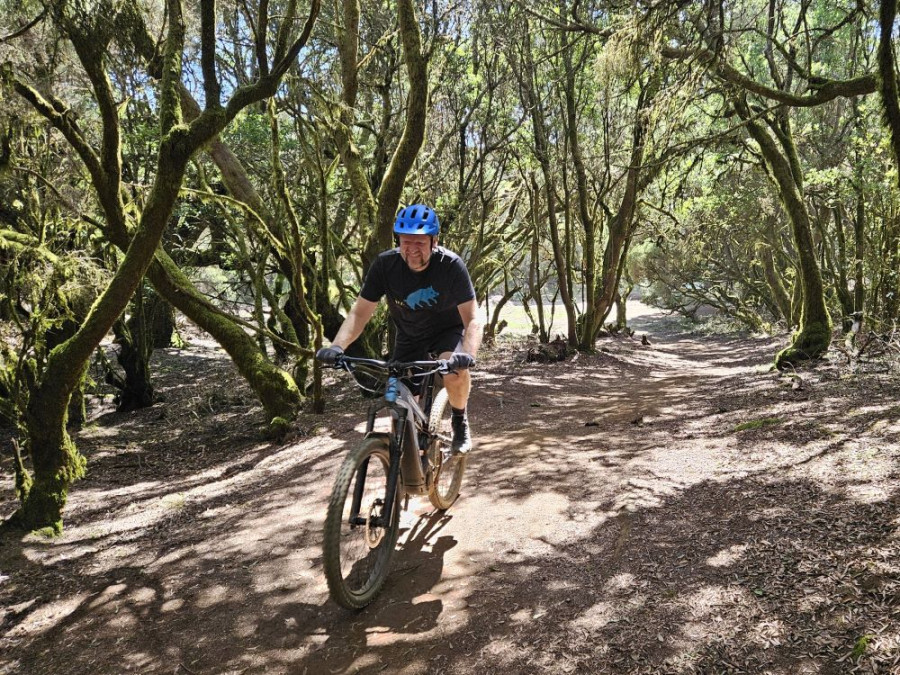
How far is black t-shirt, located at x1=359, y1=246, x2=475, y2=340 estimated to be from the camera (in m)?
4.07

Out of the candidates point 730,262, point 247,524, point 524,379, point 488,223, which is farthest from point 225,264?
point 730,262

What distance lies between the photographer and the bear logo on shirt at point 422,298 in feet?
13.4

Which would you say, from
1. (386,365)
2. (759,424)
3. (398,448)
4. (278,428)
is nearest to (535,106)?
(278,428)

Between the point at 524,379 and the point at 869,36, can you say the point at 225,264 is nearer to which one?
the point at 524,379

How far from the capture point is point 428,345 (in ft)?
14.0

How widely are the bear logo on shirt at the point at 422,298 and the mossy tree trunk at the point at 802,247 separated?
8545 mm

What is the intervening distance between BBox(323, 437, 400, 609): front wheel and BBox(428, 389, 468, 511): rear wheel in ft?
2.31

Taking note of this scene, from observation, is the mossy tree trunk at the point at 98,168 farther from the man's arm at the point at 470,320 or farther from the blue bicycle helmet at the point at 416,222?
the man's arm at the point at 470,320

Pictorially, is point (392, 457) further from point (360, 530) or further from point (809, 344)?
point (809, 344)

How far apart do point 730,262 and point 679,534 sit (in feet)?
83.5

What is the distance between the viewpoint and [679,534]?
12.5 feet

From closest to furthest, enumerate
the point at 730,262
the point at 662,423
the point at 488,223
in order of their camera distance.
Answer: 1. the point at 662,423
2. the point at 488,223
3. the point at 730,262

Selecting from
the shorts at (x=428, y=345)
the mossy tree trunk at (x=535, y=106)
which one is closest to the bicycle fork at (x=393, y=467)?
the shorts at (x=428, y=345)

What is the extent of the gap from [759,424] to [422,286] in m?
4.13
